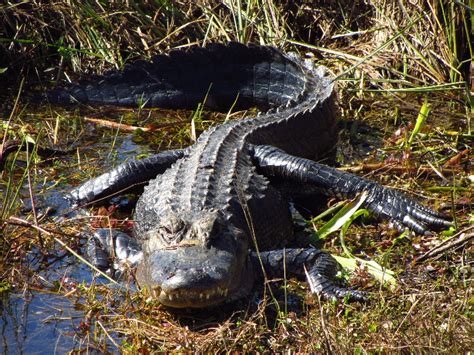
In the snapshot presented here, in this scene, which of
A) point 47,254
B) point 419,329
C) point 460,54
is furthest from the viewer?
point 460,54

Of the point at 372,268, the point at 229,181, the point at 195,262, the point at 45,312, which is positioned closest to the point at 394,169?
the point at 229,181

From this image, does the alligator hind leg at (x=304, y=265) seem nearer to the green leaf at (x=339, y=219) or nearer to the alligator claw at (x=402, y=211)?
the green leaf at (x=339, y=219)

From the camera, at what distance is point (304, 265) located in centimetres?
429

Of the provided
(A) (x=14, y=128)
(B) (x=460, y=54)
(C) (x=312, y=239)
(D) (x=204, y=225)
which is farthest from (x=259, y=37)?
(D) (x=204, y=225)

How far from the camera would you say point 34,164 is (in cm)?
562

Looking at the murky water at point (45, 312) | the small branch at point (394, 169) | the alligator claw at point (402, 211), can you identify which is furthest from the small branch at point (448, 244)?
the murky water at point (45, 312)

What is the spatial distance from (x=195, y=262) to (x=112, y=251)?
0.93 m

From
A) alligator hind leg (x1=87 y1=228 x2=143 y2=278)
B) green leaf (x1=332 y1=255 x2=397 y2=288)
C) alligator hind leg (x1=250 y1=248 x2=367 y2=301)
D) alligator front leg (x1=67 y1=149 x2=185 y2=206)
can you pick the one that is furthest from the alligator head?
alligator front leg (x1=67 y1=149 x2=185 y2=206)

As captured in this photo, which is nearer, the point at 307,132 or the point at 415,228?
the point at 415,228

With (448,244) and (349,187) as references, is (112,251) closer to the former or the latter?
(349,187)

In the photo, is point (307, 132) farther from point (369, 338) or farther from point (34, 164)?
point (369, 338)

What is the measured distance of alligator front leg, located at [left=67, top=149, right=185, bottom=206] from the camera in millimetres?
5508

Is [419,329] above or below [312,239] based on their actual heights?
above

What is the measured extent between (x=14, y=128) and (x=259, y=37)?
2499 mm
